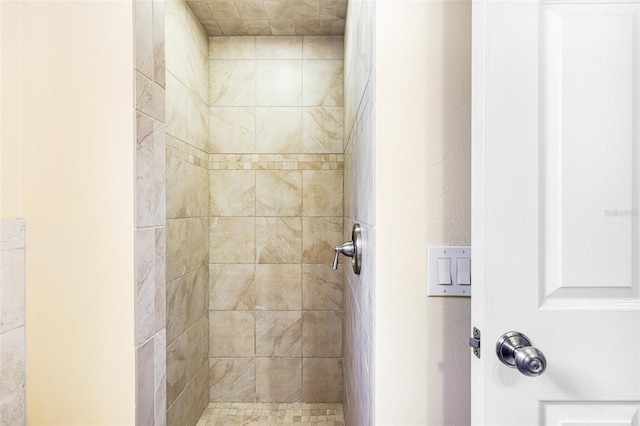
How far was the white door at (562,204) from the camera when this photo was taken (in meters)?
0.69

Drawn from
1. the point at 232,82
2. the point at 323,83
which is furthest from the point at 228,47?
the point at 323,83

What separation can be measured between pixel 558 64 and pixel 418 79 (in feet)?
0.90

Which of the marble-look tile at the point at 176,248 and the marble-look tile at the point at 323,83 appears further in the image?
the marble-look tile at the point at 323,83

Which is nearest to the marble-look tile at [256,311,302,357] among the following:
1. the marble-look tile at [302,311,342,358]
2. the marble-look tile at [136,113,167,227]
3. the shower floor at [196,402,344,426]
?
the marble-look tile at [302,311,342,358]

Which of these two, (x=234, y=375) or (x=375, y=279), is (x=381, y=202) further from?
(x=234, y=375)

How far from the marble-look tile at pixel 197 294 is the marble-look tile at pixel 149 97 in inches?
46.6

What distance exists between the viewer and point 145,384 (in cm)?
103

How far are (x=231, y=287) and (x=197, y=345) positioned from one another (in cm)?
39

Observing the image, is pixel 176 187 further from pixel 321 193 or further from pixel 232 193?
pixel 321 193

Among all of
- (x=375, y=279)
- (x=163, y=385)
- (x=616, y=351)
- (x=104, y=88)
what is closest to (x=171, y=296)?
(x=163, y=385)

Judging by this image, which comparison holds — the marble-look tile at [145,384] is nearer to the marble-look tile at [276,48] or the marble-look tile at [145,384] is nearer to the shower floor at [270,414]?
the shower floor at [270,414]

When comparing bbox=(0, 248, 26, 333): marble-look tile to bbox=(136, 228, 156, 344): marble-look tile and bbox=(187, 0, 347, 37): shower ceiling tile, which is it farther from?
bbox=(187, 0, 347, 37): shower ceiling tile

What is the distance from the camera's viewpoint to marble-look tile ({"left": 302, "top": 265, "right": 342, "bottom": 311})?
248 centimetres

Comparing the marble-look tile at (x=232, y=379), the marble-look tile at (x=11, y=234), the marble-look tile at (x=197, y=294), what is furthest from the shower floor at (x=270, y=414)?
the marble-look tile at (x=11, y=234)
